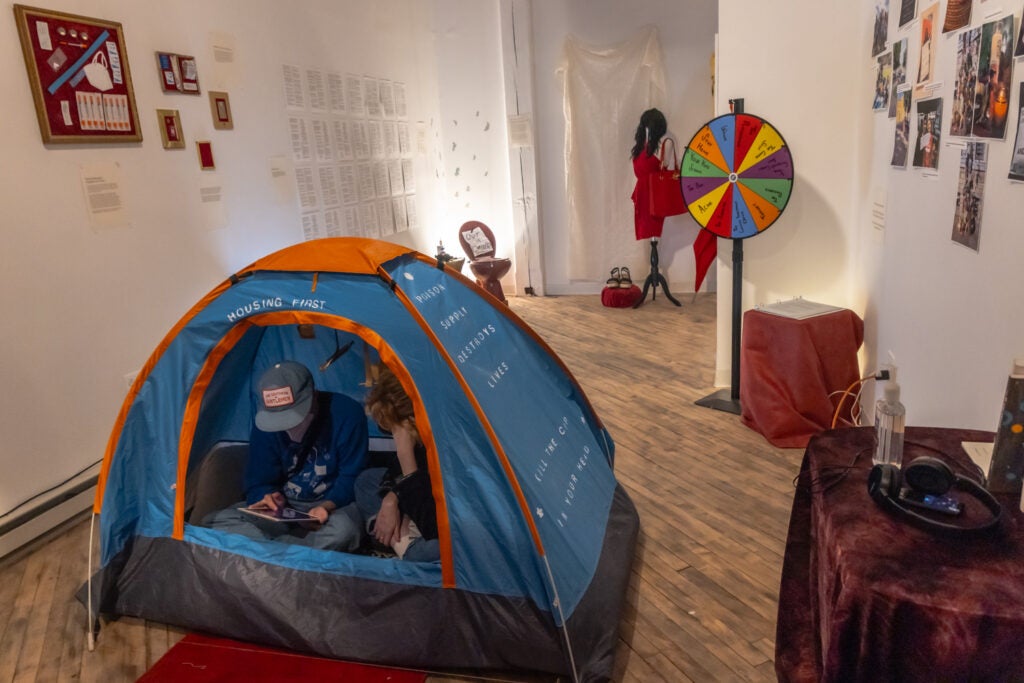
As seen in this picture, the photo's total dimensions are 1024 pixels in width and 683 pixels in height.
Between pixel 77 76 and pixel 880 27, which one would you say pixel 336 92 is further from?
pixel 880 27

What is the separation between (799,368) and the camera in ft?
9.26

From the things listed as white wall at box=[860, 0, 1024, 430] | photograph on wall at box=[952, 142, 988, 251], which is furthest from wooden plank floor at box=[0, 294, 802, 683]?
photograph on wall at box=[952, 142, 988, 251]

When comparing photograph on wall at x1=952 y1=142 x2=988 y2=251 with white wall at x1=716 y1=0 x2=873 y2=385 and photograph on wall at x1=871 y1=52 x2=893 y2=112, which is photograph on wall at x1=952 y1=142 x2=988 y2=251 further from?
white wall at x1=716 y1=0 x2=873 y2=385

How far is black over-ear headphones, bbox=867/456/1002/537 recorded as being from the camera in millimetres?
1181

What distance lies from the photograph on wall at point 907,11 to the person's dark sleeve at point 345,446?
2101 millimetres

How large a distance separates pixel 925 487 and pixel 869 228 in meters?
1.80

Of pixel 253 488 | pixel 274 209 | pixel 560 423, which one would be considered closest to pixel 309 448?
pixel 253 488

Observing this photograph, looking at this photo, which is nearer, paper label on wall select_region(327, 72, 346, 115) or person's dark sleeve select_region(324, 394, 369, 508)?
person's dark sleeve select_region(324, 394, 369, 508)

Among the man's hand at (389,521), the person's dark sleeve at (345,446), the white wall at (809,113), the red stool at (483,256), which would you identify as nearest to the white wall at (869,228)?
the white wall at (809,113)

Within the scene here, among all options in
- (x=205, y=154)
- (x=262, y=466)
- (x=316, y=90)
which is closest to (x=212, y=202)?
(x=205, y=154)

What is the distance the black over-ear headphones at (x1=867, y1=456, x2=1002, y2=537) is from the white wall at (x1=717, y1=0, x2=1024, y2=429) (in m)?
0.45

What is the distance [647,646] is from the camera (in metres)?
1.83

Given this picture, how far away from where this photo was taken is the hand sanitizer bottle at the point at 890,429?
4.60ft

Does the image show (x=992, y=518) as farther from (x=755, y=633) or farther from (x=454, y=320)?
(x=454, y=320)
